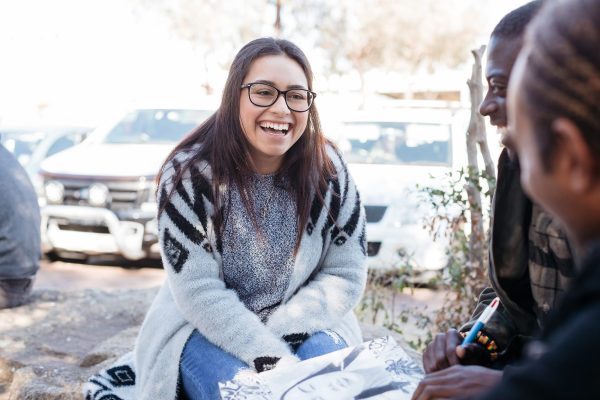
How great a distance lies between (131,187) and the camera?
7.70 m

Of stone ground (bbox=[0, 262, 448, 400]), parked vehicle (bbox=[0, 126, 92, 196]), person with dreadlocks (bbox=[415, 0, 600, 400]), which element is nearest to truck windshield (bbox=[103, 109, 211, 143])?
parked vehicle (bbox=[0, 126, 92, 196])

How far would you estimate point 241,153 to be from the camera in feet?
9.59

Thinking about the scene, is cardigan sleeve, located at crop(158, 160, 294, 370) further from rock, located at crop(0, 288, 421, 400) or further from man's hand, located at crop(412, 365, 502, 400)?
rock, located at crop(0, 288, 421, 400)

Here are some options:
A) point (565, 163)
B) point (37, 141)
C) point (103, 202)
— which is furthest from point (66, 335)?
point (37, 141)

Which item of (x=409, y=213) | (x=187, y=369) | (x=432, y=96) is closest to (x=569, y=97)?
(x=187, y=369)

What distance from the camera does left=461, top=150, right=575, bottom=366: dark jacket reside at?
1.91m

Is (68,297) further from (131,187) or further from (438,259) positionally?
(438,259)

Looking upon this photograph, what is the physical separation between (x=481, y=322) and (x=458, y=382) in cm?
40

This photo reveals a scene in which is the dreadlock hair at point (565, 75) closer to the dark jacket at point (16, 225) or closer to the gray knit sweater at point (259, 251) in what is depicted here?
the gray knit sweater at point (259, 251)

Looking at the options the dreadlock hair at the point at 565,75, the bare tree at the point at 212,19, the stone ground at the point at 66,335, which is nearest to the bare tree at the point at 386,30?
the bare tree at the point at 212,19

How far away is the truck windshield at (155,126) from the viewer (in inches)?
339

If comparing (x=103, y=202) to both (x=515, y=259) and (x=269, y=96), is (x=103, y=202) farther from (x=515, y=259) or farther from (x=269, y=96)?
(x=515, y=259)

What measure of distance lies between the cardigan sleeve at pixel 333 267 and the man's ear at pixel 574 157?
6.09 ft

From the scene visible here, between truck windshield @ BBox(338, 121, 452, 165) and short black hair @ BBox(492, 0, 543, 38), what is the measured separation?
551 centimetres
